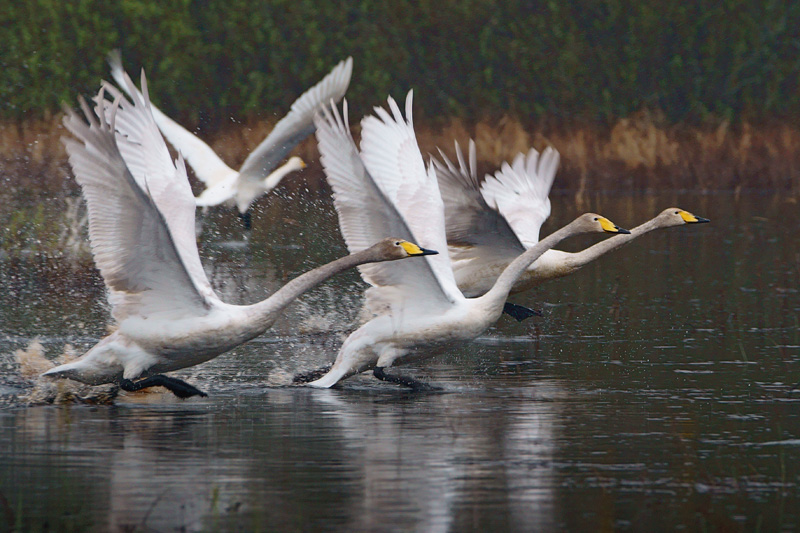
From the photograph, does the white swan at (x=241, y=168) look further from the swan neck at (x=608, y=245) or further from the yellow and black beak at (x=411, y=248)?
the yellow and black beak at (x=411, y=248)

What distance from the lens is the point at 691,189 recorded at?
27.3 m

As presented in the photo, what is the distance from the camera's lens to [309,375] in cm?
1030

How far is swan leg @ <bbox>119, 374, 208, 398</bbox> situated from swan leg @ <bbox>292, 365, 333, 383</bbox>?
2.83 feet

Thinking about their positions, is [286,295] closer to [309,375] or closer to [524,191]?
[309,375]

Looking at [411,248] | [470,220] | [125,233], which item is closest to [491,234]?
[470,220]

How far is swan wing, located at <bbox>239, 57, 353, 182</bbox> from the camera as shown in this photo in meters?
13.0

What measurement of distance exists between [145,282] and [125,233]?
1.22 feet

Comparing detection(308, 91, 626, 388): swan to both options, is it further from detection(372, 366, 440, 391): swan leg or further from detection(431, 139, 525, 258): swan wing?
detection(431, 139, 525, 258): swan wing

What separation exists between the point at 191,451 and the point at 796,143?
21.9 m

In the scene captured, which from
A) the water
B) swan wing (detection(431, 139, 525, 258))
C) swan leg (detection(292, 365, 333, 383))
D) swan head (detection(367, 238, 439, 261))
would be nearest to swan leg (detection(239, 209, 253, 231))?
the water

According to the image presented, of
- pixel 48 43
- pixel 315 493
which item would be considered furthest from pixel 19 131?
pixel 315 493

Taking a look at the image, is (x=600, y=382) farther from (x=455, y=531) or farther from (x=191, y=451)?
(x=455, y=531)

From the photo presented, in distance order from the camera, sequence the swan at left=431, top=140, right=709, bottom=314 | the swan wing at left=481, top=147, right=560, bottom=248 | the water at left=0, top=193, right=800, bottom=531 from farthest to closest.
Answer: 1. the swan wing at left=481, top=147, right=560, bottom=248
2. the swan at left=431, top=140, right=709, bottom=314
3. the water at left=0, top=193, right=800, bottom=531

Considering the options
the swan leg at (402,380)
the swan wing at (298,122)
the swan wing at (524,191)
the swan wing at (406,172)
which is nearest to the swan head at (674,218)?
the swan wing at (524,191)
